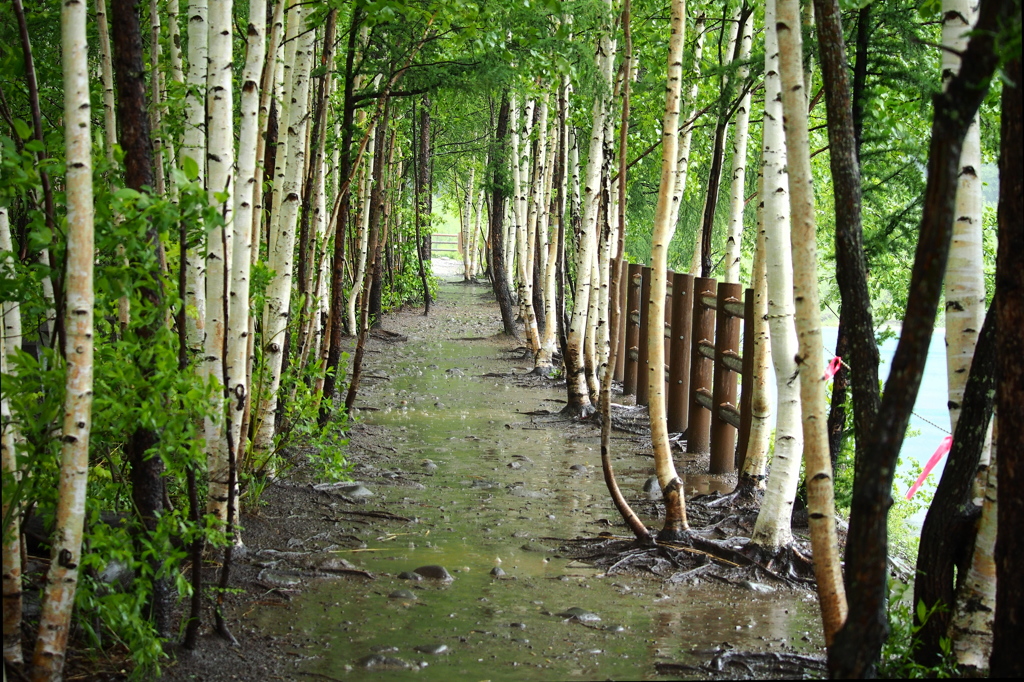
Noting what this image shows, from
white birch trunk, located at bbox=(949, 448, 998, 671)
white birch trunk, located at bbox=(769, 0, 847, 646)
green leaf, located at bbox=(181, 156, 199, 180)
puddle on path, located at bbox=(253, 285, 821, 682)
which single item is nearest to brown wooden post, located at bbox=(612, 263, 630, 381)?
puddle on path, located at bbox=(253, 285, 821, 682)

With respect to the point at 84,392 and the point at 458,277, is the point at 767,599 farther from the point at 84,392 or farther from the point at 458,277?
the point at 458,277

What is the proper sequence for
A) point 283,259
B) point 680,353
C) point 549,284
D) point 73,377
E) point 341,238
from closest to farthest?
1. point 73,377
2. point 283,259
3. point 341,238
4. point 680,353
5. point 549,284

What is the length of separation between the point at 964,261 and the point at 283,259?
4.28 metres

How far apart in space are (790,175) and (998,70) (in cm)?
117

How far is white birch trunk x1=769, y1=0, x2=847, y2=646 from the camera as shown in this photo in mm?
3326

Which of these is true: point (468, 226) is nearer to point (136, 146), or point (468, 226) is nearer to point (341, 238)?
point (341, 238)

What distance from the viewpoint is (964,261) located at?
3.60m

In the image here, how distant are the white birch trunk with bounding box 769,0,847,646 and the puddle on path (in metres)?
1.03

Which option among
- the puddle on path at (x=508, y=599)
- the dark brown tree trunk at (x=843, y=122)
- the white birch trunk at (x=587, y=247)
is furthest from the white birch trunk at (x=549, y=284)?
the dark brown tree trunk at (x=843, y=122)

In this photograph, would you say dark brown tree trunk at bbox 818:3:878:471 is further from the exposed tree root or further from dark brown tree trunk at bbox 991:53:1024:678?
the exposed tree root

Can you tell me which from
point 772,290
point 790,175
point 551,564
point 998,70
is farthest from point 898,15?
point 551,564

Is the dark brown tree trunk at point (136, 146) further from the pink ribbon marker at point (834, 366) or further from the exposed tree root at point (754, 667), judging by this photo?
the pink ribbon marker at point (834, 366)

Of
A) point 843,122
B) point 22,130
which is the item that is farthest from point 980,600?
point 22,130

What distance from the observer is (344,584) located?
5105 millimetres
